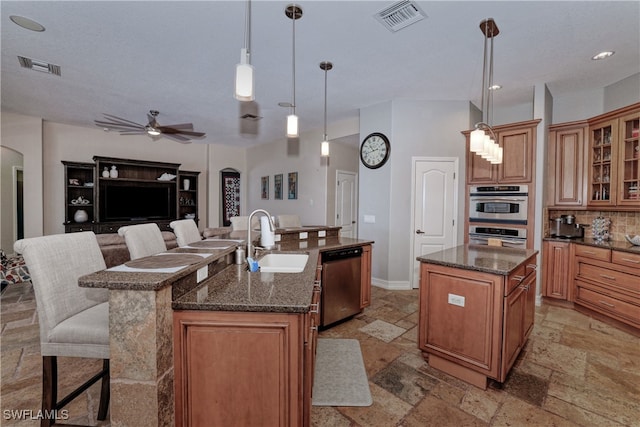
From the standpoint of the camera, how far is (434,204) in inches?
173

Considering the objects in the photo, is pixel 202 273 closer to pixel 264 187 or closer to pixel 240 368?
pixel 240 368

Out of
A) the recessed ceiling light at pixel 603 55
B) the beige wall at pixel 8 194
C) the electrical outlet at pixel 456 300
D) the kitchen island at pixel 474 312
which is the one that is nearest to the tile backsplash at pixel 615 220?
the recessed ceiling light at pixel 603 55

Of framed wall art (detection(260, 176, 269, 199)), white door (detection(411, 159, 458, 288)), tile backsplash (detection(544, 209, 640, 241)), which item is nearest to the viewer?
tile backsplash (detection(544, 209, 640, 241))

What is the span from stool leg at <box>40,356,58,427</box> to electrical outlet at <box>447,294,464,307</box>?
2.46 meters

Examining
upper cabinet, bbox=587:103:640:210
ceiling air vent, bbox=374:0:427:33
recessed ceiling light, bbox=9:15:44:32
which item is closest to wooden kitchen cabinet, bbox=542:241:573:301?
upper cabinet, bbox=587:103:640:210

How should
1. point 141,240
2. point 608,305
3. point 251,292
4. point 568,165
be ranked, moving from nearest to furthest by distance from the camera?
A: point 251,292, point 141,240, point 608,305, point 568,165

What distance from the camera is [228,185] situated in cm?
805

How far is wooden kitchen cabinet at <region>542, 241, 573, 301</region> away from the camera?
364 centimetres

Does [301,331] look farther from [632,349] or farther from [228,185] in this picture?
[228,185]

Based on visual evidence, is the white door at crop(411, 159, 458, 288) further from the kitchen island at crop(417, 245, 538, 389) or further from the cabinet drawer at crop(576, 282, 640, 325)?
the kitchen island at crop(417, 245, 538, 389)

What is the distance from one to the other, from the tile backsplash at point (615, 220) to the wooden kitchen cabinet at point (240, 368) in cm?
411

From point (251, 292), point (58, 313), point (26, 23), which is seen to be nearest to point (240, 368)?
point (251, 292)

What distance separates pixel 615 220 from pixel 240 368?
477 centimetres

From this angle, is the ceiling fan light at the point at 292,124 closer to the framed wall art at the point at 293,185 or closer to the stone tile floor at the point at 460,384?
the stone tile floor at the point at 460,384
